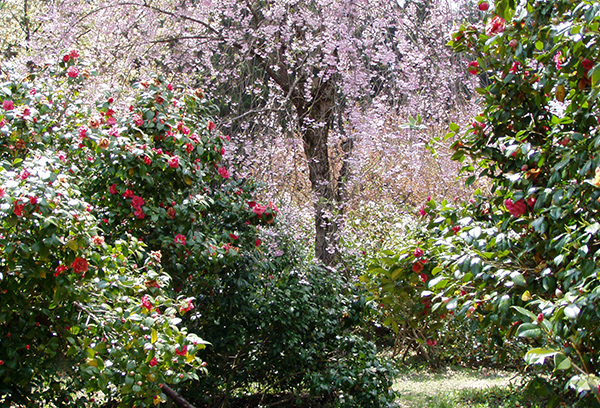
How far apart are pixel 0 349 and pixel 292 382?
7.26ft

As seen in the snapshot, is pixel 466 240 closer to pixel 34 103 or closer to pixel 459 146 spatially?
pixel 459 146

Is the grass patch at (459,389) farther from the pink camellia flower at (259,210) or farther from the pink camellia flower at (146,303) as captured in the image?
the pink camellia flower at (146,303)

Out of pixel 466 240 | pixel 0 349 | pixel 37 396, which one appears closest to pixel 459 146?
pixel 466 240

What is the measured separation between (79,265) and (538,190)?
160 centimetres

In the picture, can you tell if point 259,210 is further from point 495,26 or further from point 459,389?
point 459,389

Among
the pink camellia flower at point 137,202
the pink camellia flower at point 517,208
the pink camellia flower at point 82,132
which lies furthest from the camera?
the pink camellia flower at point 137,202

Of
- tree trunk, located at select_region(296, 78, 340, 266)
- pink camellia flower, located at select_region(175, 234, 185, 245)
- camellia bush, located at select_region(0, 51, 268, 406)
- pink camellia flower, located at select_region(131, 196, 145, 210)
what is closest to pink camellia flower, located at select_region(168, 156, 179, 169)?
camellia bush, located at select_region(0, 51, 268, 406)

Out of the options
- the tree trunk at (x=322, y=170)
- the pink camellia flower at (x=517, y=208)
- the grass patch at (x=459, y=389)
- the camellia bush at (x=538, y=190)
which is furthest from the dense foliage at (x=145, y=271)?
the grass patch at (x=459, y=389)

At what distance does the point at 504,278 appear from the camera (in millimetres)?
1745

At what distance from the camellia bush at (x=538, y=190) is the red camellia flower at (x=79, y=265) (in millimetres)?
1208

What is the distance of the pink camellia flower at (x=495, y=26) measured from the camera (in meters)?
1.87

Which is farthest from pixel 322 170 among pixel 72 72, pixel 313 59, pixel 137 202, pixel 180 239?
pixel 72 72

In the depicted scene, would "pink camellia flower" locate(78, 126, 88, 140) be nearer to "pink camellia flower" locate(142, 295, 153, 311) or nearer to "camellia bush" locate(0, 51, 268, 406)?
"camellia bush" locate(0, 51, 268, 406)

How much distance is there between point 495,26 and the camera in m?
1.89
